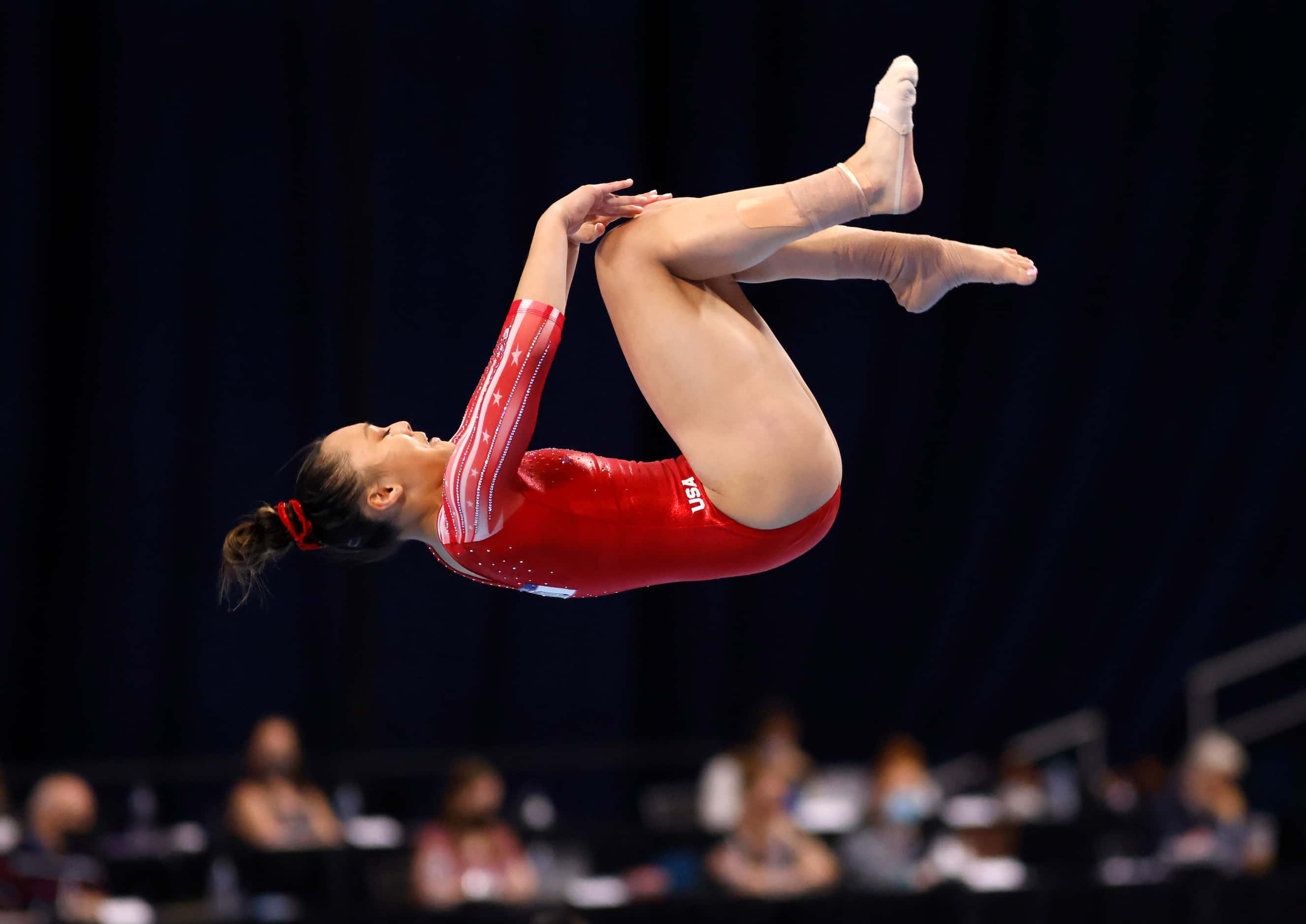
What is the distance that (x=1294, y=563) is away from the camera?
8141 mm

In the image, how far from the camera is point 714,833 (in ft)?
19.0

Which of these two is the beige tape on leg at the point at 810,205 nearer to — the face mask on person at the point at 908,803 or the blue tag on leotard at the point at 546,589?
the blue tag on leotard at the point at 546,589

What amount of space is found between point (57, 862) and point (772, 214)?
3.74m

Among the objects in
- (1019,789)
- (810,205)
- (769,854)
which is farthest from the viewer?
(1019,789)

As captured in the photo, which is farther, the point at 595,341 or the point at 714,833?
the point at 595,341

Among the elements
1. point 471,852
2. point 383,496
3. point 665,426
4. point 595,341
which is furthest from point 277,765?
point 665,426

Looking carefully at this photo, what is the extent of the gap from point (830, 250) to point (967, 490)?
481cm

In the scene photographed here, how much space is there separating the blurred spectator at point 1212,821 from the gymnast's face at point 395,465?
450 cm

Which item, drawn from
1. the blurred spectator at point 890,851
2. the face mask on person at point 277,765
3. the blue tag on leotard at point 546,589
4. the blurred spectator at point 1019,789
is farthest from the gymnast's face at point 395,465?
the blurred spectator at point 1019,789

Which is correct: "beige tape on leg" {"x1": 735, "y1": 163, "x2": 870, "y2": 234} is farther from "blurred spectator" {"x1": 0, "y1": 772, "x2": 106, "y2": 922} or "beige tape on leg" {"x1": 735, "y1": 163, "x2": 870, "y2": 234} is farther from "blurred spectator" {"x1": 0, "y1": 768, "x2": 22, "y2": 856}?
"blurred spectator" {"x1": 0, "y1": 768, "x2": 22, "y2": 856}

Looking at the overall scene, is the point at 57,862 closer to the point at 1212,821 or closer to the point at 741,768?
the point at 741,768

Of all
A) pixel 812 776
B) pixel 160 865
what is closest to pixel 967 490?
pixel 812 776

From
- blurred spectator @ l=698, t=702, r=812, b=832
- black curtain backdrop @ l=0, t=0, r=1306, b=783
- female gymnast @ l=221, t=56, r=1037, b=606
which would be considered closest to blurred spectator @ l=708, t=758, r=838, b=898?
blurred spectator @ l=698, t=702, r=812, b=832

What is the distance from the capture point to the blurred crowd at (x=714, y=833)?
5.28 m
